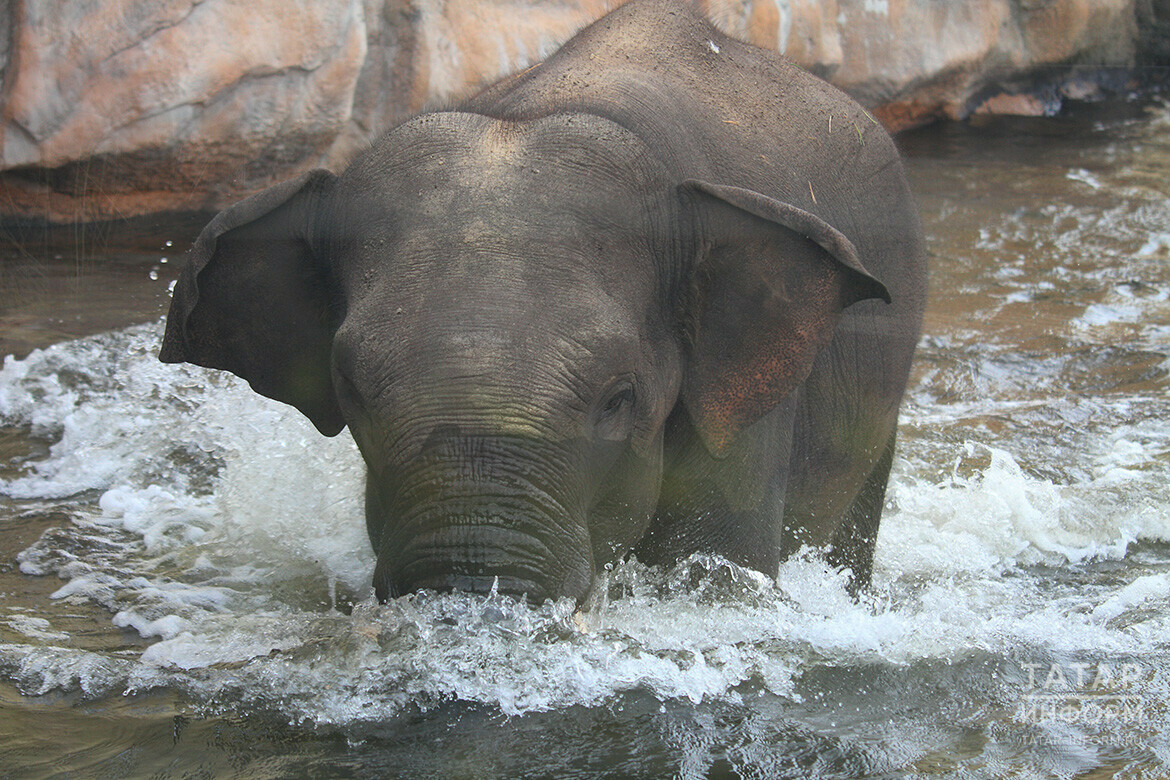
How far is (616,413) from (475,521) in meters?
0.55

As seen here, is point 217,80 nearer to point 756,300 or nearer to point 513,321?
point 756,300

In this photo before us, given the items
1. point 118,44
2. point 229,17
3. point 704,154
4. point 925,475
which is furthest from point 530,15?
point 704,154

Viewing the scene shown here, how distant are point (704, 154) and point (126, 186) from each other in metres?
5.84

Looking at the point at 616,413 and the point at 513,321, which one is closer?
the point at 513,321

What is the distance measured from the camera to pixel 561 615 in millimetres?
3119

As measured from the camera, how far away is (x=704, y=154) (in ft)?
12.6

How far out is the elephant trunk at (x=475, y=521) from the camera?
2.95 m

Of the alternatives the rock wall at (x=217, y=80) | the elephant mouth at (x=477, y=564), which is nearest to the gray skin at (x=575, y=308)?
the elephant mouth at (x=477, y=564)

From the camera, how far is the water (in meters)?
3.23

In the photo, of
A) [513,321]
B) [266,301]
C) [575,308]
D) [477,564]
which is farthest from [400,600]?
[266,301]

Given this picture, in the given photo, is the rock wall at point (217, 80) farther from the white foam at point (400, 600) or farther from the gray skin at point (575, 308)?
the gray skin at point (575, 308)

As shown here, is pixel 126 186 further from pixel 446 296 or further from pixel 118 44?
pixel 446 296

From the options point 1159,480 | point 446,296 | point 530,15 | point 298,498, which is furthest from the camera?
point 530,15

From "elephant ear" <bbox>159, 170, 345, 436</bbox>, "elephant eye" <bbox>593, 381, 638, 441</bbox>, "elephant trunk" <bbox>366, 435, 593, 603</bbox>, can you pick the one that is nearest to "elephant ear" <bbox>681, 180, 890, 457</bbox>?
"elephant eye" <bbox>593, 381, 638, 441</bbox>
